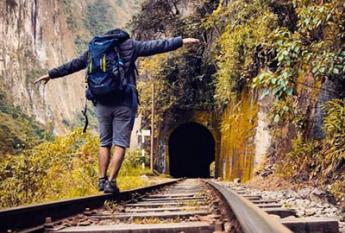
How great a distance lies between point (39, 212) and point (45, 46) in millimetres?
96306

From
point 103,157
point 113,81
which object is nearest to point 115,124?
point 103,157

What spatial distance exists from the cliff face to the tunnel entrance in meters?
42.0

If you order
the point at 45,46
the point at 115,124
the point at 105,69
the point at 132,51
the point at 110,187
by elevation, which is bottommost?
the point at 110,187

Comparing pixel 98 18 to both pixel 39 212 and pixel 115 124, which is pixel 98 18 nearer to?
pixel 115 124

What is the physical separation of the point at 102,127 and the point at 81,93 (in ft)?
362

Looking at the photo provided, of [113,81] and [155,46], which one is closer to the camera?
[113,81]

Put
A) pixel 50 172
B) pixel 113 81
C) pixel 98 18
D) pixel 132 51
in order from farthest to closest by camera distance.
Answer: pixel 98 18, pixel 50 172, pixel 132 51, pixel 113 81

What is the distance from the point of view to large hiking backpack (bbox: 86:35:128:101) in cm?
405

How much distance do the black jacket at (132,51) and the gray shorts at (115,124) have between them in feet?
1.01

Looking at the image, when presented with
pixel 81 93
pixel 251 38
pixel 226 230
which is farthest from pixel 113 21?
pixel 226 230

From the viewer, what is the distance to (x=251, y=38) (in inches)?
403

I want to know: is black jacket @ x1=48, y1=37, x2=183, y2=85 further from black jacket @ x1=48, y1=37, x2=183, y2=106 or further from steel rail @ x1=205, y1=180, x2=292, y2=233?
steel rail @ x1=205, y1=180, x2=292, y2=233

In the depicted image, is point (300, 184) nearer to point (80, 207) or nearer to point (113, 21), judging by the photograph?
point (80, 207)

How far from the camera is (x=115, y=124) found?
4.30m
